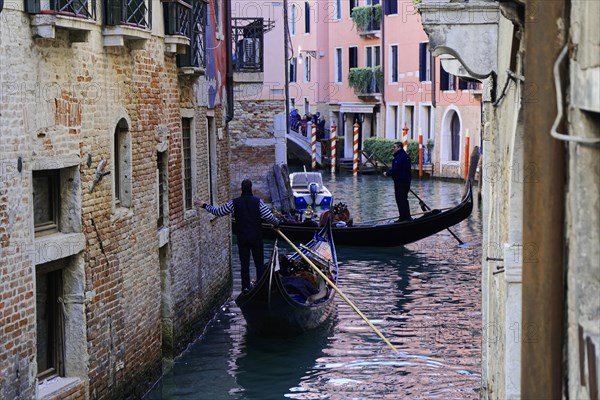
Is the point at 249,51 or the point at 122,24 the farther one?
the point at 249,51

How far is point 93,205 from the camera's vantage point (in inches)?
256

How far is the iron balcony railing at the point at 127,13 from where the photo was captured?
668 centimetres

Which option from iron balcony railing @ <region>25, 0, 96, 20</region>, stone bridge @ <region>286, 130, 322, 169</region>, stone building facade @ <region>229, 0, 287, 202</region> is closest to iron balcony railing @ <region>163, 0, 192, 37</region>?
iron balcony railing @ <region>25, 0, 96, 20</region>

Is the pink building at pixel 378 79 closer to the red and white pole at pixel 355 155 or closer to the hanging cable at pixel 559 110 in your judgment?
the red and white pole at pixel 355 155

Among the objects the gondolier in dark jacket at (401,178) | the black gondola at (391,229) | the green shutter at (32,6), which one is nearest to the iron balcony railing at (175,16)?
the green shutter at (32,6)

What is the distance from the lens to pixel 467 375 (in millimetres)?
8375

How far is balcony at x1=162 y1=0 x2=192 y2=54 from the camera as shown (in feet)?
27.5

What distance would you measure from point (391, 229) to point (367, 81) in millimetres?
15658

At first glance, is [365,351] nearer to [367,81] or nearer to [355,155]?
[355,155]

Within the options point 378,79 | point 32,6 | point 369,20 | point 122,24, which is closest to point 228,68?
point 122,24

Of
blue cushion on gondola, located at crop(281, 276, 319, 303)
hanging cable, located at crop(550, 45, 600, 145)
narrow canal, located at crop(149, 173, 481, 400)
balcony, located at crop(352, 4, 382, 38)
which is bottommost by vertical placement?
narrow canal, located at crop(149, 173, 481, 400)

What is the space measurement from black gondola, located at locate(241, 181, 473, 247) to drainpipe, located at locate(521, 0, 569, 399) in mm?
11803

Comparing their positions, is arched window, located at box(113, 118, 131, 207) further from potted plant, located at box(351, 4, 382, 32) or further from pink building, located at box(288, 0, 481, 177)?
potted plant, located at box(351, 4, 382, 32)

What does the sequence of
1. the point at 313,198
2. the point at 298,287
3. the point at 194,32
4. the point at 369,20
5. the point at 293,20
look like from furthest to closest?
the point at 293,20 < the point at 369,20 < the point at 313,198 < the point at 298,287 < the point at 194,32
